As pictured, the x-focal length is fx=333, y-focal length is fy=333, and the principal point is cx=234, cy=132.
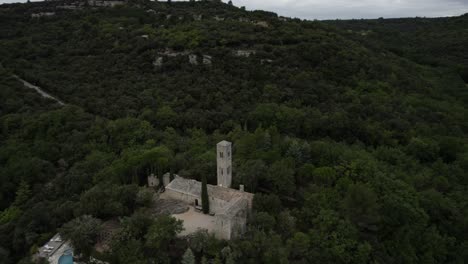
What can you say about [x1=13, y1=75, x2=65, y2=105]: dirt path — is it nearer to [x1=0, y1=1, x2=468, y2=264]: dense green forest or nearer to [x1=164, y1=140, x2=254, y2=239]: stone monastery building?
[x1=0, y1=1, x2=468, y2=264]: dense green forest

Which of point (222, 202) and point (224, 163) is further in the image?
point (224, 163)

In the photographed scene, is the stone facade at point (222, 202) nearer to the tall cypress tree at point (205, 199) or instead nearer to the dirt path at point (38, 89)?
the tall cypress tree at point (205, 199)

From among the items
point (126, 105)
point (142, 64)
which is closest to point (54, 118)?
point (126, 105)

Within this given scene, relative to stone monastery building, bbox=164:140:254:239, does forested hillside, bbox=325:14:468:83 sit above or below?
above

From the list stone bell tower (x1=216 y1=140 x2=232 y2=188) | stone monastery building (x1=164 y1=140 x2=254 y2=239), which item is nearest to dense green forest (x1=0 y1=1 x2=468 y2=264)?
stone monastery building (x1=164 y1=140 x2=254 y2=239)

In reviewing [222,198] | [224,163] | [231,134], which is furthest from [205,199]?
[231,134]

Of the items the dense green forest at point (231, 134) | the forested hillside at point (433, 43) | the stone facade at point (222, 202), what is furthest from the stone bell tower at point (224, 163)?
the forested hillside at point (433, 43)

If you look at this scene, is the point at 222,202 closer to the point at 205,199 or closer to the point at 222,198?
the point at 222,198
